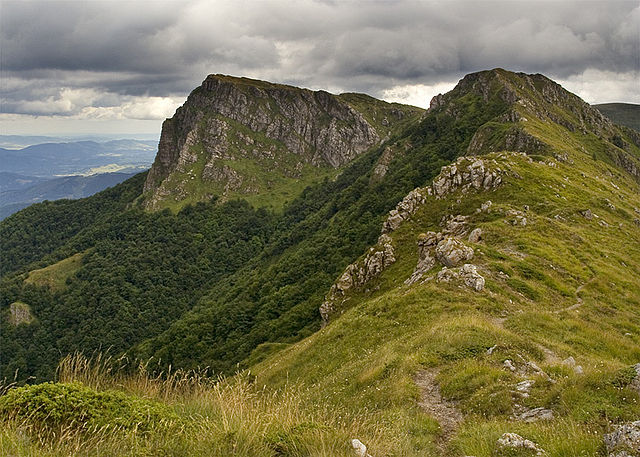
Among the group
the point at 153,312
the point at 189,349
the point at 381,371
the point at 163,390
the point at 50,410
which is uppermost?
the point at 50,410

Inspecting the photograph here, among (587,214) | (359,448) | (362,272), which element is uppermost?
(587,214)

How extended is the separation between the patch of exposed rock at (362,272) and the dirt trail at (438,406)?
88.7 feet

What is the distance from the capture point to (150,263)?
7682 inches

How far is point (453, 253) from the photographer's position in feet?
89.9

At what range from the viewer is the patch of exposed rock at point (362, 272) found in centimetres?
4128

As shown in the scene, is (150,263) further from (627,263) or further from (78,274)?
(627,263)

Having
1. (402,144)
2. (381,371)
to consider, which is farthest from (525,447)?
(402,144)

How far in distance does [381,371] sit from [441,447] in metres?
6.12

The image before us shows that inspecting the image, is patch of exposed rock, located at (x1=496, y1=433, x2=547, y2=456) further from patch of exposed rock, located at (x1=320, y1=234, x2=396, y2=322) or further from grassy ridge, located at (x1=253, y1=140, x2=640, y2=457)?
patch of exposed rock, located at (x1=320, y1=234, x2=396, y2=322)

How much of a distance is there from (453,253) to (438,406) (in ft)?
56.4

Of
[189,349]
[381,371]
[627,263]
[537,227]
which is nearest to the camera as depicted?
[381,371]

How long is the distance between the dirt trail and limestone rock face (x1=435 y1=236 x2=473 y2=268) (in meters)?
14.3

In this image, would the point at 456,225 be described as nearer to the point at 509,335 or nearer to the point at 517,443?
the point at 509,335

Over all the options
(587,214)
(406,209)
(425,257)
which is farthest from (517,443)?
(406,209)
